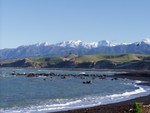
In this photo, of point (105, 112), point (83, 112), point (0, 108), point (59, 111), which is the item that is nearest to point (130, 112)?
point (105, 112)

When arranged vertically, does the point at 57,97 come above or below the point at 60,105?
below

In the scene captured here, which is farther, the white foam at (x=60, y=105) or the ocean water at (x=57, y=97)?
the ocean water at (x=57, y=97)

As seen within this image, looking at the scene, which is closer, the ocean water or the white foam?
the white foam

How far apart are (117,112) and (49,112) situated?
8.89 metres

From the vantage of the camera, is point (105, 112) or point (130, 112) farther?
point (105, 112)

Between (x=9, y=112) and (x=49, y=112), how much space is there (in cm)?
443

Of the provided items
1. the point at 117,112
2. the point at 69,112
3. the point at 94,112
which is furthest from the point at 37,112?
the point at 117,112

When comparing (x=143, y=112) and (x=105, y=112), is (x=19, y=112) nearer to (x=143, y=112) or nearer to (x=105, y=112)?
(x=105, y=112)

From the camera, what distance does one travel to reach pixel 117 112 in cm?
3081

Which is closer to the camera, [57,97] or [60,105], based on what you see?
[60,105]

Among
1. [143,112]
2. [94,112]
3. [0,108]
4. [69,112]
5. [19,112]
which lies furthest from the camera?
[0,108]

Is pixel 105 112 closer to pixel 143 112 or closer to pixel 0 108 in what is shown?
pixel 143 112

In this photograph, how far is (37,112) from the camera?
37.9 metres

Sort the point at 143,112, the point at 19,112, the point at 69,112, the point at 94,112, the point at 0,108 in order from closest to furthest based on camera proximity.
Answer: the point at 143,112
the point at 94,112
the point at 69,112
the point at 19,112
the point at 0,108
